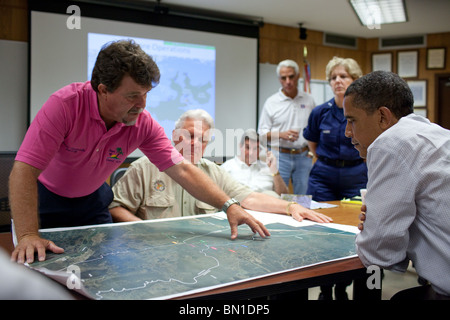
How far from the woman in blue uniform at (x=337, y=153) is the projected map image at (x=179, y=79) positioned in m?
2.33

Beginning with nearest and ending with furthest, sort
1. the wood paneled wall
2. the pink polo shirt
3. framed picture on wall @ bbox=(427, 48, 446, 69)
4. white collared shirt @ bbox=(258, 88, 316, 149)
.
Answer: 1. the pink polo shirt
2. white collared shirt @ bbox=(258, 88, 316, 149)
3. the wood paneled wall
4. framed picture on wall @ bbox=(427, 48, 446, 69)

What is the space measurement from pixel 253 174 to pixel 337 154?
0.69m

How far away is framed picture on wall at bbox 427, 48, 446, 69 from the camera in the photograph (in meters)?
6.41

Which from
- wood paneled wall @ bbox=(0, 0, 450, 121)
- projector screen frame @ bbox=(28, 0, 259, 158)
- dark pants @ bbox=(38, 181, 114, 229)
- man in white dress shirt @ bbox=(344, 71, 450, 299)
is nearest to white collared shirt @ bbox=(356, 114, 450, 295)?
man in white dress shirt @ bbox=(344, 71, 450, 299)

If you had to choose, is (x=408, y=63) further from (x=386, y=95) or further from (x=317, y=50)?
(x=386, y=95)

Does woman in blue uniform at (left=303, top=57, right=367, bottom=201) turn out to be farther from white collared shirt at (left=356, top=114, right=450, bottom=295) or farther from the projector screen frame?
white collared shirt at (left=356, top=114, right=450, bottom=295)

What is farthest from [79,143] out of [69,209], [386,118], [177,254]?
[386,118]

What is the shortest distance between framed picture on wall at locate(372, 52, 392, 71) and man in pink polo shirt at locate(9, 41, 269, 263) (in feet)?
19.3

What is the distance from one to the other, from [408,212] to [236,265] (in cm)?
49

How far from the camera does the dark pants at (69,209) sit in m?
1.71

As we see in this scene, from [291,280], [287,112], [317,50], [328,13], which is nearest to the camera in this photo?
[291,280]

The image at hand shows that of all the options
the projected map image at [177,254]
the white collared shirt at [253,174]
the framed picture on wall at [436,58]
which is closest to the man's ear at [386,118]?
the projected map image at [177,254]

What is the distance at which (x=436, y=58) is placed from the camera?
6449mm
